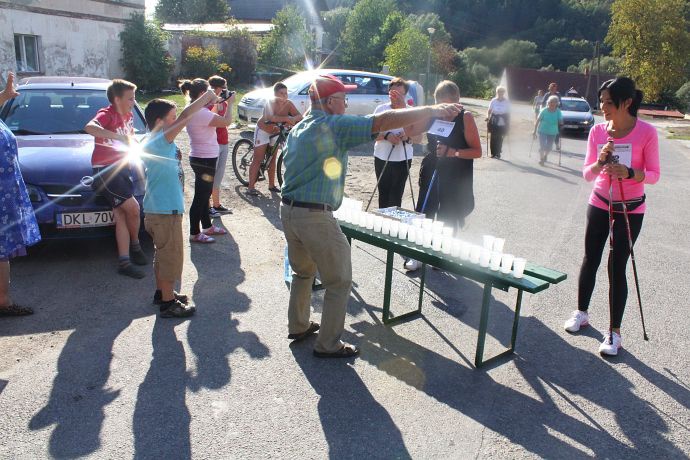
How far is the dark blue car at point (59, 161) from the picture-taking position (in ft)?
17.5

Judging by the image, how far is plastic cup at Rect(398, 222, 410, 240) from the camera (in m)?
4.47

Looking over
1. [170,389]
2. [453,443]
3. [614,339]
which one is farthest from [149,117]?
[614,339]

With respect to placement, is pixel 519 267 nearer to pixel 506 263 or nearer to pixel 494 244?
pixel 506 263

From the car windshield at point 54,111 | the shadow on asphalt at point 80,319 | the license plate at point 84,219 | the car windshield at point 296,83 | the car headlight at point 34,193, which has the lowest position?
the shadow on asphalt at point 80,319

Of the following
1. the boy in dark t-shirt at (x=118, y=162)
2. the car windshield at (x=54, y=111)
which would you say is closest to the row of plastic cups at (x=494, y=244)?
the boy in dark t-shirt at (x=118, y=162)

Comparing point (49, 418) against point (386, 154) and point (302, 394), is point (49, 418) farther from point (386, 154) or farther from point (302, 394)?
point (386, 154)

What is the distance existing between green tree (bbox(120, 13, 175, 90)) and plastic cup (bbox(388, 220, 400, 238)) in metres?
21.4

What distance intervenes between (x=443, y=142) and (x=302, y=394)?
3119mm

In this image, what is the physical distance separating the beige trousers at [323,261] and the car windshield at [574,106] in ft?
66.3

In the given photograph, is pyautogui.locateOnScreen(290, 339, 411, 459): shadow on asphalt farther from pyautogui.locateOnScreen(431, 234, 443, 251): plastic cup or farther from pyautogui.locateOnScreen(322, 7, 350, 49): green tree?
pyautogui.locateOnScreen(322, 7, 350, 49): green tree

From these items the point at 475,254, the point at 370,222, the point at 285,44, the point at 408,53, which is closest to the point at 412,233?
the point at 370,222

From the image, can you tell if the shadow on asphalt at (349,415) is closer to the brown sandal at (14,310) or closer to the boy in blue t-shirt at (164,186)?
the boy in blue t-shirt at (164,186)

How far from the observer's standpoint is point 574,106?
21859 millimetres

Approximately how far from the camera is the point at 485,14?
7219 centimetres
